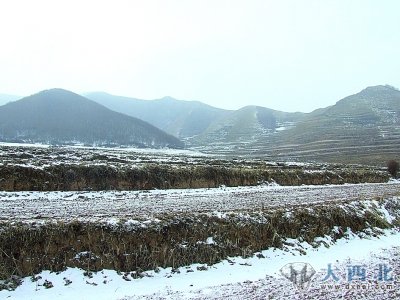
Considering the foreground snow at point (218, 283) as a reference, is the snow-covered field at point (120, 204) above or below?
above

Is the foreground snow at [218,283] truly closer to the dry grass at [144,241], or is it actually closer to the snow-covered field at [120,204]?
the dry grass at [144,241]

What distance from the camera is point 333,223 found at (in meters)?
22.5

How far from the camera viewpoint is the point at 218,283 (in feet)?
49.4

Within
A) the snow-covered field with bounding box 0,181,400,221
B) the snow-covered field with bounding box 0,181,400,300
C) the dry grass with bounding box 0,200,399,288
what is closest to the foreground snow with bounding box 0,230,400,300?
the snow-covered field with bounding box 0,181,400,300

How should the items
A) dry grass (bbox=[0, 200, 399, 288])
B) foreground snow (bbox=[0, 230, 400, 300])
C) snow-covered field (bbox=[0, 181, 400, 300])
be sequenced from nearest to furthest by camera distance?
foreground snow (bbox=[0, 230, 400, 300]), snow-covered field (bbox=[0, 181, 400, 300]), dry grass (bbox=[0, 200, 399, 288])

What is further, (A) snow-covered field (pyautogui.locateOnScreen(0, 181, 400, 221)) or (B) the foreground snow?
(A) snow-covered field (pyautogui.locateOnScreen(0, 181, 400, 221))

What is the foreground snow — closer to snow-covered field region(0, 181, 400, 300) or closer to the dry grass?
snow-covered field region(0, 181, 400, 300)

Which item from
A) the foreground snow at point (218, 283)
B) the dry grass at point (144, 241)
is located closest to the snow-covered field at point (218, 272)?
the foreground snow at point (218, 283)

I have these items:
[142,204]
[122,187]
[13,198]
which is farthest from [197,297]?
[122,187]

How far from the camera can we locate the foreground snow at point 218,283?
13.6 metres

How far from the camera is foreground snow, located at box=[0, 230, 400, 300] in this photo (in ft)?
44.6

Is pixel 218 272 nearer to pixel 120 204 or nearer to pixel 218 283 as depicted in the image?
pixel 218 283

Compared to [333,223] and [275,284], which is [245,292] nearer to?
[275,284]

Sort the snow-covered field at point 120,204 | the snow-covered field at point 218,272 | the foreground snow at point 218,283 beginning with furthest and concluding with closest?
1. the snow-covered field at point 120,204
2. the snow-covered field at point 218,272
3. the foreground snow at point 218,283
